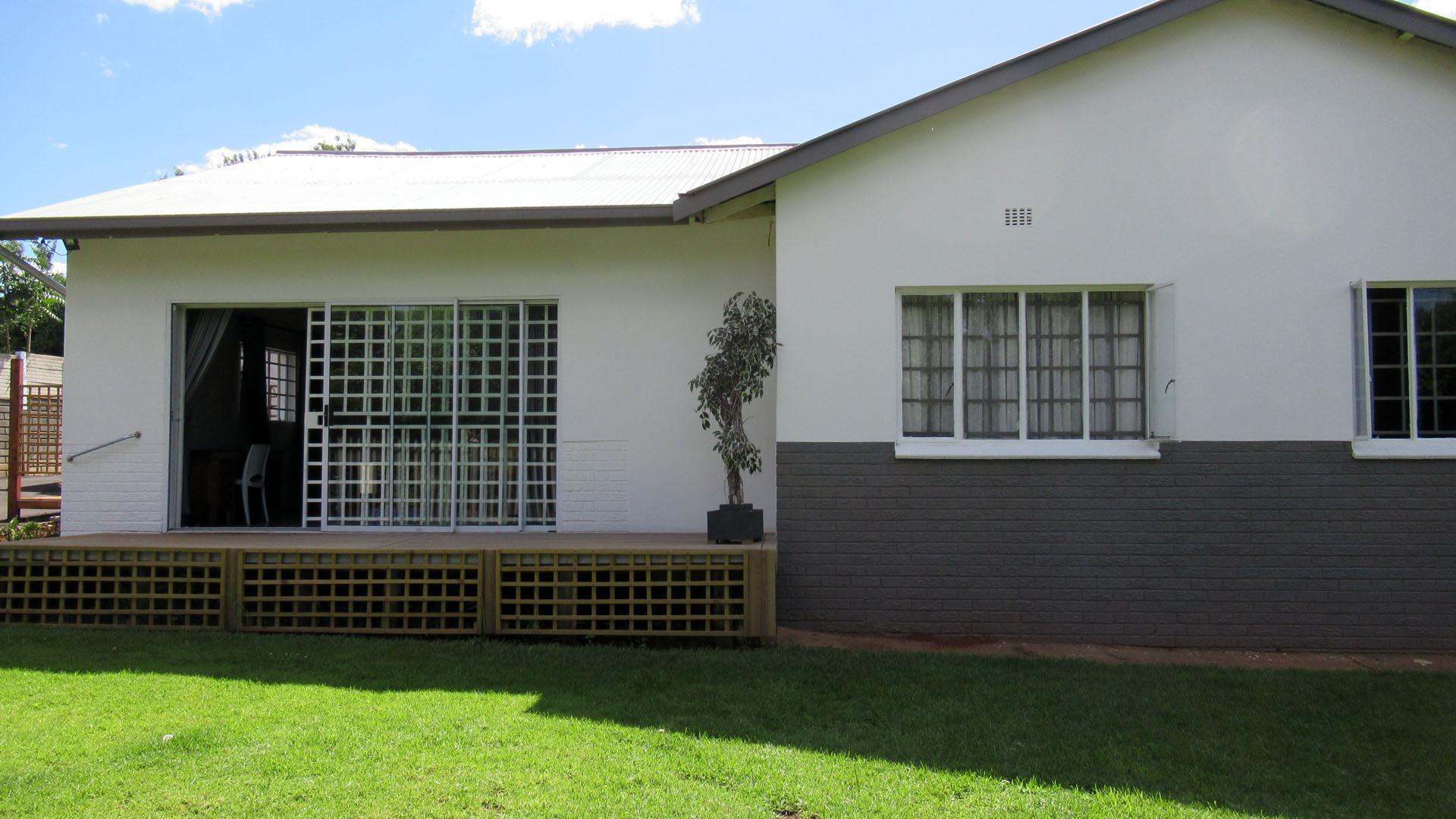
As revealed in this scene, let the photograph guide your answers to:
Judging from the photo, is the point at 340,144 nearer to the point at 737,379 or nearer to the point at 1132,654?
the point at 737,379

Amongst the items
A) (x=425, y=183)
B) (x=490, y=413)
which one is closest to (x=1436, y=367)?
(x=490, y=413)

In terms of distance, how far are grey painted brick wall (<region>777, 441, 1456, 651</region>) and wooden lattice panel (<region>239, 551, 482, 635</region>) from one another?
2.20 metres

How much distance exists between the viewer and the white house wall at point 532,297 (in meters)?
7.80

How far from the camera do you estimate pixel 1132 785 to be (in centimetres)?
408

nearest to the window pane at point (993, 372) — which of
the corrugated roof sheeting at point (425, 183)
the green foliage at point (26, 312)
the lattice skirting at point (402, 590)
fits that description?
the lattice skirting at point (402, 590)

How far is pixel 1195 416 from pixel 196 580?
6916 mm

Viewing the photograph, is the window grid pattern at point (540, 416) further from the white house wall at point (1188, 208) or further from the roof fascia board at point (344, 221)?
the white house wall at point (1188, 208)

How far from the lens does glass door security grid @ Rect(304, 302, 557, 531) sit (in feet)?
26.3

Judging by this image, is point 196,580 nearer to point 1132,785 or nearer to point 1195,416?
point 1132,785

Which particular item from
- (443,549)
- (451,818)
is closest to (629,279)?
(443,549)

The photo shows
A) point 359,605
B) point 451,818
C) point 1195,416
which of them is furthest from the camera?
point 359,605

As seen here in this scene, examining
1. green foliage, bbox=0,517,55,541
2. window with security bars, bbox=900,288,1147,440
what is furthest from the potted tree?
green foliage, bbox=0,517,55,541

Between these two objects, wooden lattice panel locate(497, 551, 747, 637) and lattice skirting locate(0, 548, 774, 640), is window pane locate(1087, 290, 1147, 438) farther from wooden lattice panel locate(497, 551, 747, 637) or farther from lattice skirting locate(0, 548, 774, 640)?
wooden lattice panel locate(497, 551, 747, 637)

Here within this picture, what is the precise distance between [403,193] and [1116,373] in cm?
581
